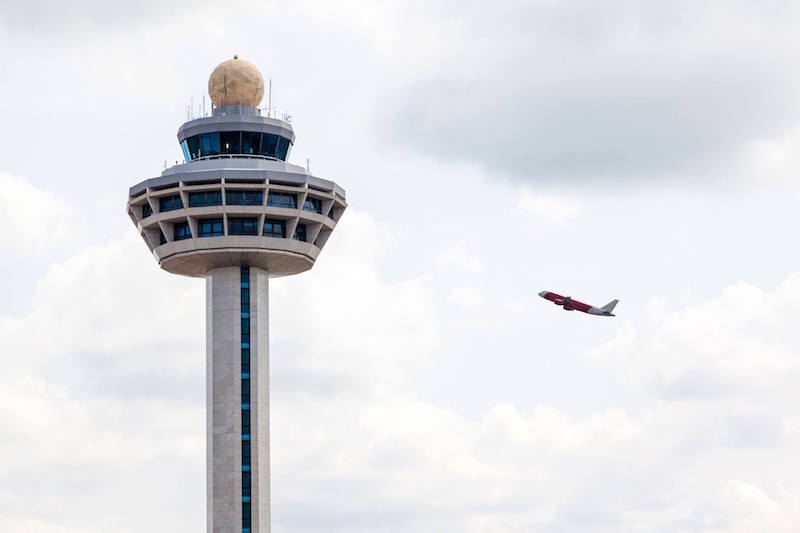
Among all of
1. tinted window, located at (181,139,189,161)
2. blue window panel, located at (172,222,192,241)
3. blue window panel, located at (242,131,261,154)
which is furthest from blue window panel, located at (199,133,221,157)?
blue window panel, located at (172,222,192,241)

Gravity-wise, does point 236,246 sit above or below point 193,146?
below

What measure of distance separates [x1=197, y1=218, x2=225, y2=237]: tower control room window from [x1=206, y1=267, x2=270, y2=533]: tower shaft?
454 centimetres

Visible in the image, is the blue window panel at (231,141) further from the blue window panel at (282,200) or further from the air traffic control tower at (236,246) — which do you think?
the blue window panel at (282,200)

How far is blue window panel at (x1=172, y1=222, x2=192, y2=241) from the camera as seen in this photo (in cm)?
18525

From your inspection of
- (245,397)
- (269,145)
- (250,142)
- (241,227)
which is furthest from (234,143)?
(245,397)

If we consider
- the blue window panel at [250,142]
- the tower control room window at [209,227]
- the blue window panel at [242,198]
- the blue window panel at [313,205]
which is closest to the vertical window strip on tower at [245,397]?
the tower control room window at [209,227]

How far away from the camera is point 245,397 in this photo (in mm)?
183750

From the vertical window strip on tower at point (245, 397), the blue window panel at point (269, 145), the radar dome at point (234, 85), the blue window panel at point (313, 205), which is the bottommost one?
the vertical window strip on tower at point (245, 397)

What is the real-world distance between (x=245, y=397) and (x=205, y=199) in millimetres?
19176

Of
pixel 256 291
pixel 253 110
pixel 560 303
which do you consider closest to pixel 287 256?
pixel 256 291

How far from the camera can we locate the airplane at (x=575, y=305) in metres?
173

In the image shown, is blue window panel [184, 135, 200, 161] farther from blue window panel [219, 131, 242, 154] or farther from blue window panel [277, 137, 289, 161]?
blue window panel [277, 137, 289, 161]

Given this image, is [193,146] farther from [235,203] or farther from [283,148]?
A: [235,203]

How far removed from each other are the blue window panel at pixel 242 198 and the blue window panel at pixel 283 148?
8300 mm
